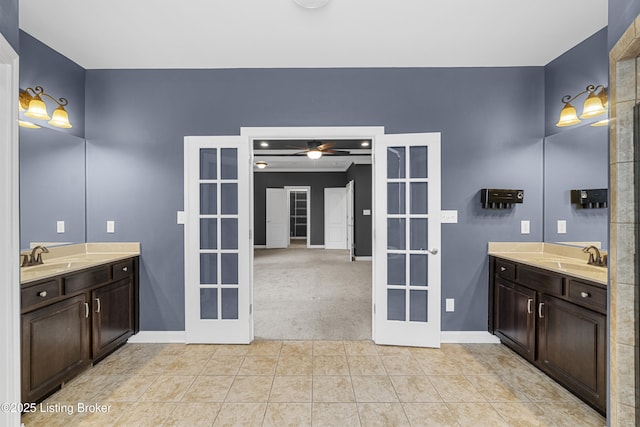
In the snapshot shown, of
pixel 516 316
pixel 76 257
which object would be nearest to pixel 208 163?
pixel 76 257

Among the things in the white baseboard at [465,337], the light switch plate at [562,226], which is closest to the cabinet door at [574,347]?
the white baseboard at [465,337]

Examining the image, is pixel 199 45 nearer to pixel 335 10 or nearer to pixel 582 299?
pixel 335 10

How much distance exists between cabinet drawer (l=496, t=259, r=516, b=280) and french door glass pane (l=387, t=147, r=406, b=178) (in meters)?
1.28

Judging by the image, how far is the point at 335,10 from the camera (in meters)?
2.33

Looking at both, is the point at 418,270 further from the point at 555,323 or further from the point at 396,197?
the point at 555,323

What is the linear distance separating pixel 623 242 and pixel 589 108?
1.60 meters

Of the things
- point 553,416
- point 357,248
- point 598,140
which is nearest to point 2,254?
point 553,416

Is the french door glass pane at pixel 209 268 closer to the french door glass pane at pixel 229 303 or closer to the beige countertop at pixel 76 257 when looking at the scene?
the french door glass pane at pixel 229 303

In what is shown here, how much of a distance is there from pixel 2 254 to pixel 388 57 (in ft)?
10.5

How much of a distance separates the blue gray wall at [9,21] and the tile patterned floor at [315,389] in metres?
2.30

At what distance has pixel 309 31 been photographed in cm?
259

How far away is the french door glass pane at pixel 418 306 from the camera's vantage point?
310cm

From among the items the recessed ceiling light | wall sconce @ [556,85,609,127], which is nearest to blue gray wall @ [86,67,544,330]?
wall sconce @ [556,85,609,127]

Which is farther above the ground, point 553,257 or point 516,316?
point 553,257
